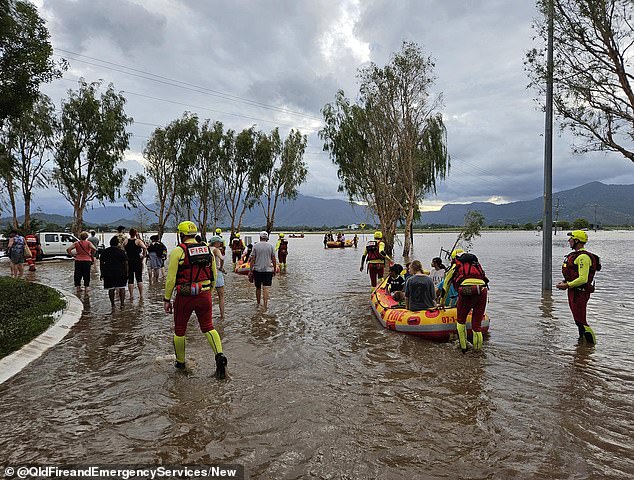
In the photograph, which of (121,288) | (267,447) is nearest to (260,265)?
(121,288)

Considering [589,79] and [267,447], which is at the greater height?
[589,79]

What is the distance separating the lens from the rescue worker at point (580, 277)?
24.3 feet

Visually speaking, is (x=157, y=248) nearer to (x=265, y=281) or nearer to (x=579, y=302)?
(x=265, y=281)

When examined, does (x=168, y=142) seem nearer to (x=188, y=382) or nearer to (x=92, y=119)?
(x=92, y=119)

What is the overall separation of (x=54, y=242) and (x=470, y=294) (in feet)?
99.5

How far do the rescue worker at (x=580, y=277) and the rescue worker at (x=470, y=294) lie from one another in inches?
60.8

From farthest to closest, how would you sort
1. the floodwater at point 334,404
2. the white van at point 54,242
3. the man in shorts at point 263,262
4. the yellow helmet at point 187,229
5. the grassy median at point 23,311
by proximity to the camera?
the white van at point 54,242 < the man in shorts at point 263,262 < the grassy median at point 23,311 < the yellow helmet at point 187,229 < the floodwater at point 334,404

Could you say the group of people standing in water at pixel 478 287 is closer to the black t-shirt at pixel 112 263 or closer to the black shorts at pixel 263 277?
the black shorts at pixel 263 277

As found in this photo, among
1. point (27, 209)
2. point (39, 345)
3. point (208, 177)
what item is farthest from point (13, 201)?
point (39, 345)

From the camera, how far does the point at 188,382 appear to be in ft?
18.8

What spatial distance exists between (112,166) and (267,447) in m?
31.9

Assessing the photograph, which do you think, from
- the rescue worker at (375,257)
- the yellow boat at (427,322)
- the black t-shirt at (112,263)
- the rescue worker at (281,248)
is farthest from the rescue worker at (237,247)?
the yellow boat at (427,322)

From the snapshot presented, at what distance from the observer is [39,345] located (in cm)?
713

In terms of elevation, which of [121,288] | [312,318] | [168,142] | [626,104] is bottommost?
[312,318]
